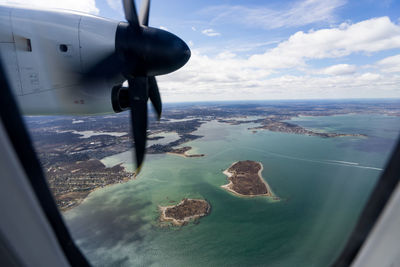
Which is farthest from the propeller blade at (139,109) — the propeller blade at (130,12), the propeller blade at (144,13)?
the propeller blade at (144,13)

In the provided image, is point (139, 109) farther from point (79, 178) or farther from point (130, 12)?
point (79, 178)

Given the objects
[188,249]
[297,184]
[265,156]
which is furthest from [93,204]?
[265,156]

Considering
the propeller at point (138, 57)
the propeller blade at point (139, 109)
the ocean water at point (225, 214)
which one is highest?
the propeller at point (138, 57)

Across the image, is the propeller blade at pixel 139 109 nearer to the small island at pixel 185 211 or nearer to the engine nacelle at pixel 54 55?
the engine nacelle at pixel 54 55

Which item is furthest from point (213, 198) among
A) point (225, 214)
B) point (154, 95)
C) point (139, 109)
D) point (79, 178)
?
point (139, 109)

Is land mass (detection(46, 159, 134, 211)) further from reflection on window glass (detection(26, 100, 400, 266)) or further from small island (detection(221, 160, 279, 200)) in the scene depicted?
small island (detection(221, 160, 279, 200))

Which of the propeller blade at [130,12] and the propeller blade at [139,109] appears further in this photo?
the propeller blade at [139,109]

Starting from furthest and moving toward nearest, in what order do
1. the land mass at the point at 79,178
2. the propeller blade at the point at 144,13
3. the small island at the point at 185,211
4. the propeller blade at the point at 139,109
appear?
1. the land mass at the point at 79,178
2. the small island at the point at 185,211
3. the propeller blade at the point at 144,13
4. the propeller blade at the point at 139,109
